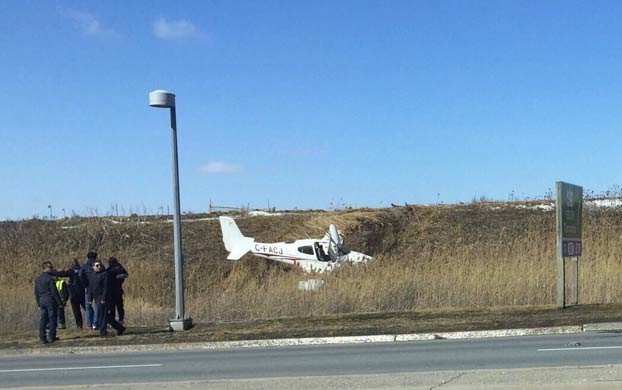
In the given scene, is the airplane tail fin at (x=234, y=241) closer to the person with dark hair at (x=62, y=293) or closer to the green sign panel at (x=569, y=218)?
the person with dark hair at (x=62, y=293)

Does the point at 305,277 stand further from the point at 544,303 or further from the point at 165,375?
the point at 165,375

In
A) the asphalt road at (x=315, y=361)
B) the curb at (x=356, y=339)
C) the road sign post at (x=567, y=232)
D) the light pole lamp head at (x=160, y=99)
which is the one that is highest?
the light pole lamp head at (x=160, y=99)

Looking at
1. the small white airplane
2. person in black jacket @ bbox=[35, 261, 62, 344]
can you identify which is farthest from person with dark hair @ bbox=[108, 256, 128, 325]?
the small white airplane

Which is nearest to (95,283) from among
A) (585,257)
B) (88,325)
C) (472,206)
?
(88,325)

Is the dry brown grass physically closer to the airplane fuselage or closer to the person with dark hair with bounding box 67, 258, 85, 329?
the airplane fuselage

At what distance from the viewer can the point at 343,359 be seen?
12062 millimetres

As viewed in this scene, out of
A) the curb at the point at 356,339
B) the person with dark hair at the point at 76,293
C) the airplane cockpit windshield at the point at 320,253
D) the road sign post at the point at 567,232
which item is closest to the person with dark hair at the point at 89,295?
the person with dark hair at the point at 76,293

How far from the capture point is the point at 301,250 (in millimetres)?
30703

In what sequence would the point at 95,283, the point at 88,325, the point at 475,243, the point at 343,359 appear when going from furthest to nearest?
the point at 475,243
the point at 88,325
the point at 95,283
the point at 343,359

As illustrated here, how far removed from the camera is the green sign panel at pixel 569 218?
18.1 m

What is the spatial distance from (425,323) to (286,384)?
8.09 meters

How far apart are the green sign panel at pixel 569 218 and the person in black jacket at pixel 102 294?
10.4 metres

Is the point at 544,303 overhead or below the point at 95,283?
below

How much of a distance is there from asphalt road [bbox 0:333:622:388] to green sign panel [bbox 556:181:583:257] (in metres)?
4.33
